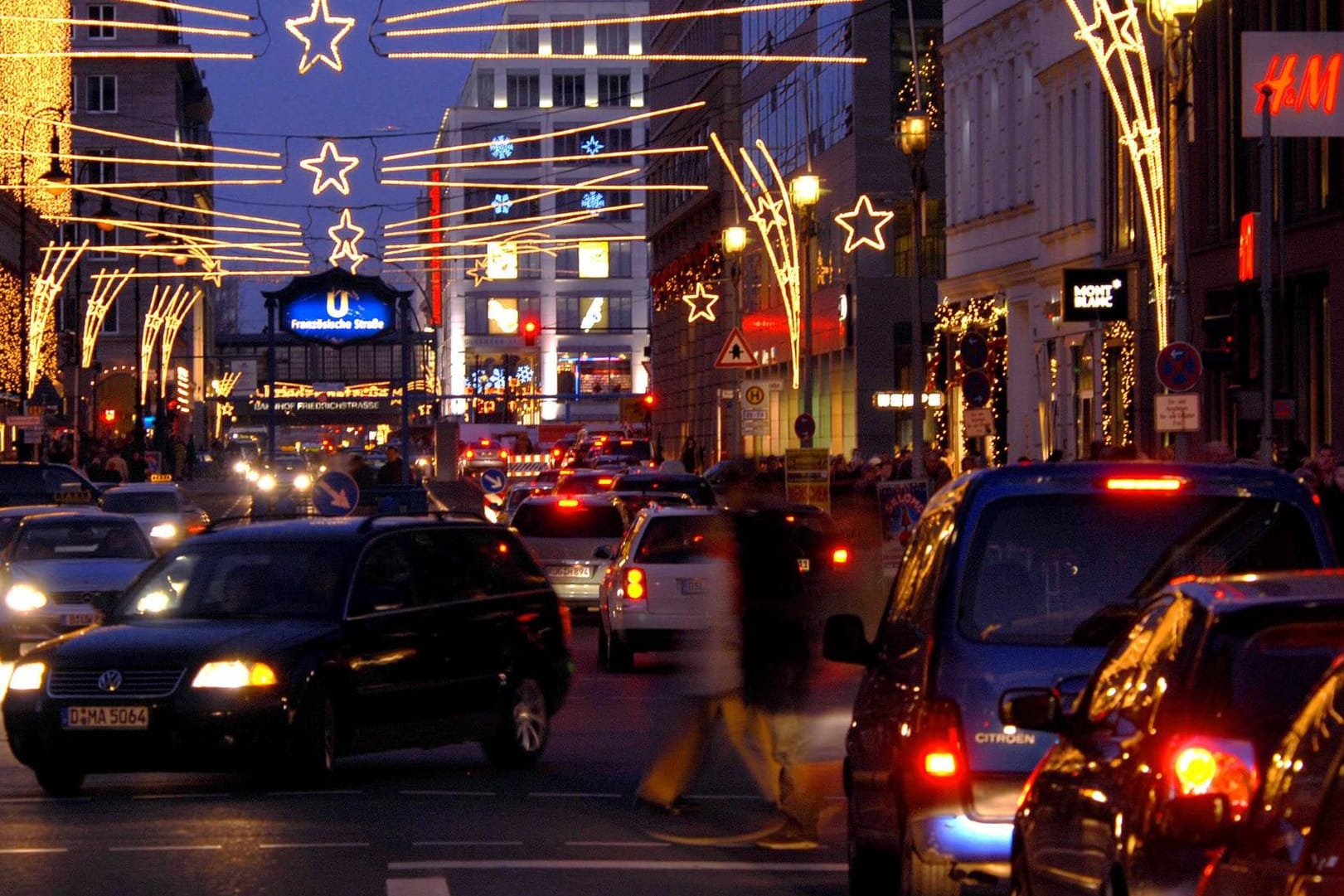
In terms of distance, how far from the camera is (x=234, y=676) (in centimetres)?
1422

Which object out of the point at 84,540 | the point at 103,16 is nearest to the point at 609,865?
the point at 84,540

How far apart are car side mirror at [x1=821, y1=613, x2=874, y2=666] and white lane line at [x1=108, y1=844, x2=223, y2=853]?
11.7 ft

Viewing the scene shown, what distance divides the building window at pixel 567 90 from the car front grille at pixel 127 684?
6084 inches

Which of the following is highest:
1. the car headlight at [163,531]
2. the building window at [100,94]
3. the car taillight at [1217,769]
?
the building window at [100,94]

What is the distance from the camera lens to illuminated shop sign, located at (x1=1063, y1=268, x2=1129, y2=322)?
40781mm

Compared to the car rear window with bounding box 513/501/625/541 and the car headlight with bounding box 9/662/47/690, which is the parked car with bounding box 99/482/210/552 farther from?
the car headlight with bounding box 9/662/47/690

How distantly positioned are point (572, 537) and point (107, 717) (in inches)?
648

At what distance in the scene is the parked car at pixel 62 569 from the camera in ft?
82.0

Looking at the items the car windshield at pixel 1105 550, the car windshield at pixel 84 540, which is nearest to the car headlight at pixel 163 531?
the car windshield at pixel 84 540

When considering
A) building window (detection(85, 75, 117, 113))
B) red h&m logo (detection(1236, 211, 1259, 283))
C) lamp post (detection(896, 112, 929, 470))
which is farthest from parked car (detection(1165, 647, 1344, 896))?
building window (detection(85, 75, 117, 113))

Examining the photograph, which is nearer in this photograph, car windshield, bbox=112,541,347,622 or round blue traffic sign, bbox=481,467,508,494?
car windshield, bbox=112,541,347,622

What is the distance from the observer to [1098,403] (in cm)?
4397

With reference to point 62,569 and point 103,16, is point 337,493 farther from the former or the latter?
point 103,16

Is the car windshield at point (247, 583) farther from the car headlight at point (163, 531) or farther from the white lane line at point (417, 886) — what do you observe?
the car headlight at point (163, 531)
